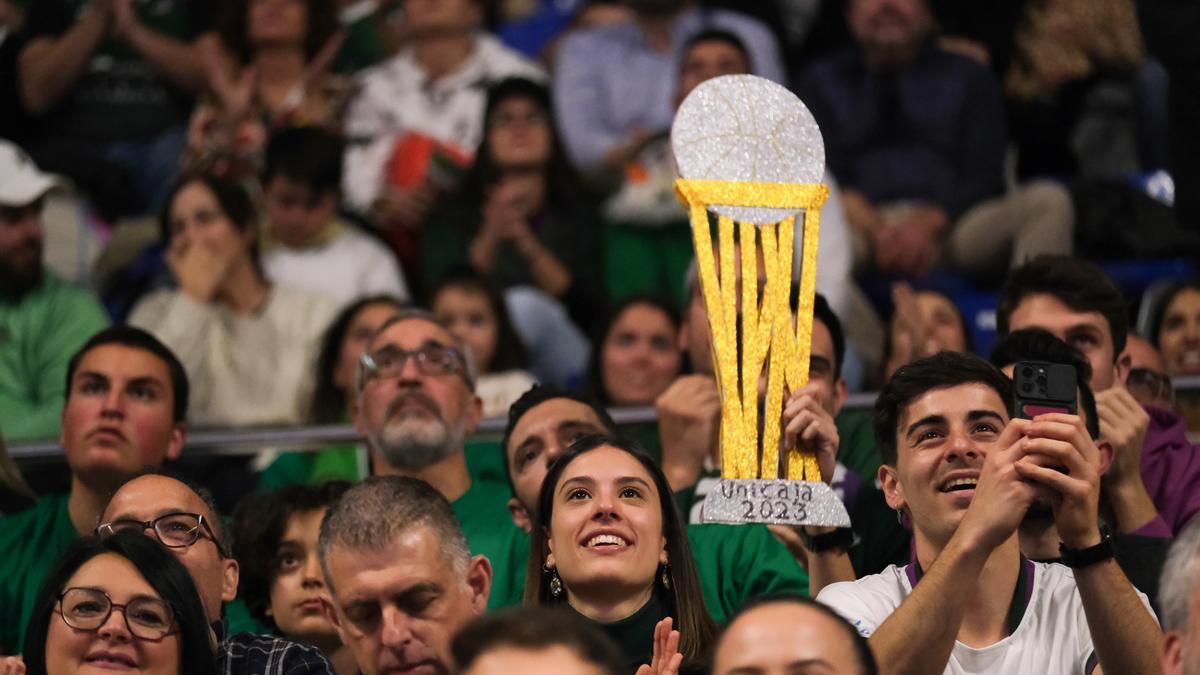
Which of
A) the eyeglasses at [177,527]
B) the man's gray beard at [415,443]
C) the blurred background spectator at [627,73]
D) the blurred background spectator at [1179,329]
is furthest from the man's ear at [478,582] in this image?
the blurred background spectator at [627,73]

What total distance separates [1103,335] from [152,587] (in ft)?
8.51

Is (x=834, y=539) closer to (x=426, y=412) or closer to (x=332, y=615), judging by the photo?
(x=332, y=615)

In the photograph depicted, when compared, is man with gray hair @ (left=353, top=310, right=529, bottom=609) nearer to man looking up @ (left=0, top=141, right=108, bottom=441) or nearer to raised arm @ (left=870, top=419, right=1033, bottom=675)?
man looking up @ (left=0, top=141, right=108, bottom=441)


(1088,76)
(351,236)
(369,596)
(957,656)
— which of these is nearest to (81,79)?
(351,236)

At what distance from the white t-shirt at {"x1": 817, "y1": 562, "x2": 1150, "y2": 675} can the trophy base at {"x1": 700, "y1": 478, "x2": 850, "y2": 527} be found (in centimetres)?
17

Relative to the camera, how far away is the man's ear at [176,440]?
6438mm

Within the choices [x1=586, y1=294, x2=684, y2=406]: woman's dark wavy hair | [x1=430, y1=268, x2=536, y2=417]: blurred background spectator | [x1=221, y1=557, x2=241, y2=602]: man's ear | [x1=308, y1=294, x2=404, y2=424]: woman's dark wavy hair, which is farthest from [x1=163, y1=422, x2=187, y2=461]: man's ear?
[x1=586, y1=294, x2=684, y2=406]: woman's dark wavy hair

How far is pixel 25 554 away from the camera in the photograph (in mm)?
6207

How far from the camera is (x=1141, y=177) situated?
841 centimetres

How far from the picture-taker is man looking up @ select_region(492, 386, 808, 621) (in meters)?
5.50

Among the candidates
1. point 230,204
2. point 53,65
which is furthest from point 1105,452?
point 53,65

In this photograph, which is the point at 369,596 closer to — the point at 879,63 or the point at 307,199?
the point at 307,199

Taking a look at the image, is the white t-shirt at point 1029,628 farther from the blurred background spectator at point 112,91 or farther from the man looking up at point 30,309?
the blurred background spectator at point 112,91

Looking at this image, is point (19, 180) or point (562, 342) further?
point (562, 342)
